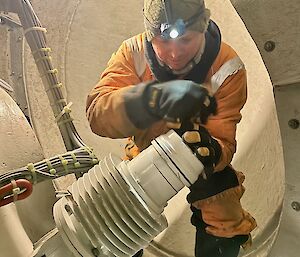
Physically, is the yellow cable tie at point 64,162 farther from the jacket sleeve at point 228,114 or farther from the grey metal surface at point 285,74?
the grey metal surface at point 285,74

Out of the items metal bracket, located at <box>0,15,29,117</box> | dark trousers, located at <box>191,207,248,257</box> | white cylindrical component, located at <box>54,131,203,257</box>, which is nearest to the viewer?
white cylindrical component, located at <box>54,131,203,257</box>

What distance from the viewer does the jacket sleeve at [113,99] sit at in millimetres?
732

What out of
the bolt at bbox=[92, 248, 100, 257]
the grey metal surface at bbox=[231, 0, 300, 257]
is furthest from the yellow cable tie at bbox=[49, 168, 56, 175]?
the grey metal surface at bbox=[231, 0, 300, 257]

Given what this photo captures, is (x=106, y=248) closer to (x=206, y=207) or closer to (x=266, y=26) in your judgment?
(x=206, y=207)

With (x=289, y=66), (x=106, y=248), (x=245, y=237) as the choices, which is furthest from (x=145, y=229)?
(x=289, y=66)

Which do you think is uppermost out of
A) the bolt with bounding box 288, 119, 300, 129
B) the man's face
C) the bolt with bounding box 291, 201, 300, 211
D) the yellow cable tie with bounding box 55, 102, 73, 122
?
the man's face

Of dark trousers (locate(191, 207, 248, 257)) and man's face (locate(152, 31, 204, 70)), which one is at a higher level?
man's face (locate(152, 31, 204, 70))

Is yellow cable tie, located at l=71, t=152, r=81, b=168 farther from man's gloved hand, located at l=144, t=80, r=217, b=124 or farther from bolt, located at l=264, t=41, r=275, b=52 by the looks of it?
bolt, located at l=264, t=41, r=275, b=52

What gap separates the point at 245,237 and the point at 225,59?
0.22 meters

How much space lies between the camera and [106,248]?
0.70 m

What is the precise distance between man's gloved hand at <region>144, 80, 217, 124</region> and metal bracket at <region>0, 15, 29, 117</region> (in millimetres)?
473

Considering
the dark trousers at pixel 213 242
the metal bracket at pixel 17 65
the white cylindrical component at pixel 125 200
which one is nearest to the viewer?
the white cylindrical component at pixel 125 200

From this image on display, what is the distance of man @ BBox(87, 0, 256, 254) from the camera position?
0.70 meters

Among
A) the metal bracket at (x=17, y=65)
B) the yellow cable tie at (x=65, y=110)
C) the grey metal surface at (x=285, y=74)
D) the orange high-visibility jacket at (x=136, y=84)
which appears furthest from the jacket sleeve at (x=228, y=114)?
the metal bracket at (x=17, y=65)
